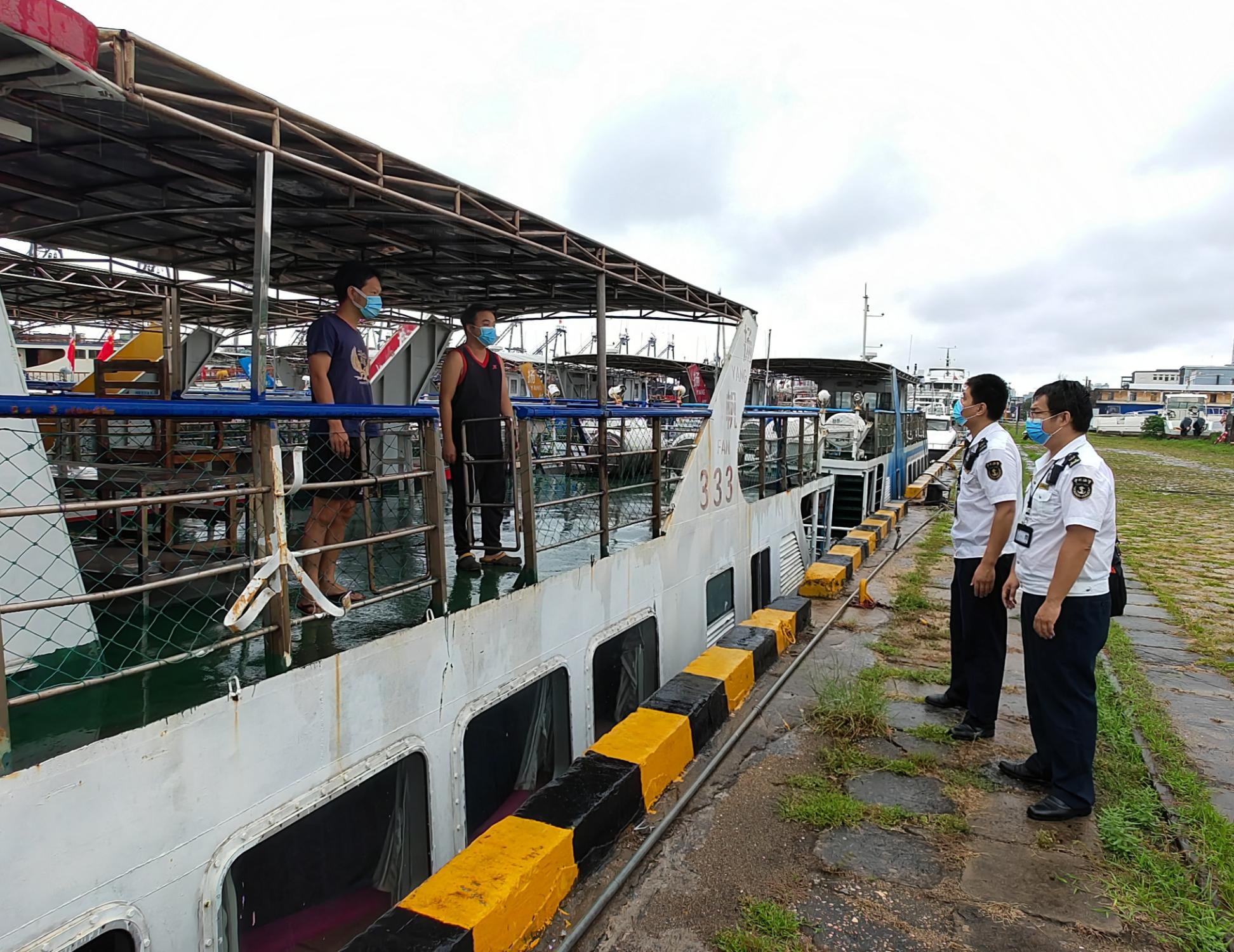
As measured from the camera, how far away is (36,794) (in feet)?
6.48

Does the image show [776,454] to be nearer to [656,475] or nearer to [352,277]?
[656,475]

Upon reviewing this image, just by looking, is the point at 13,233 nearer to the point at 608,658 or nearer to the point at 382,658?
the point at 382,658

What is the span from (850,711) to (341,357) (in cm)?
354

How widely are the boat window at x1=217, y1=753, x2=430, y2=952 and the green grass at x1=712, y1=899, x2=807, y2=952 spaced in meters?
1.32

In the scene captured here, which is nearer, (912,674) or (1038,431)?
(1038,431)

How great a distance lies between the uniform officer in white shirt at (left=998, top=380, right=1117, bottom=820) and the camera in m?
3.35

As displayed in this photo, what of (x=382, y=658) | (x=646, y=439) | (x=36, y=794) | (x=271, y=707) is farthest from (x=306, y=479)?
(x=646, y=439)

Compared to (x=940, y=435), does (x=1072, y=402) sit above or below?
above

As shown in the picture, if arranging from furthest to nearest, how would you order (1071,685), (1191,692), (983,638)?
1. (1191,692)
2. (983,638)
3. (1071,685)

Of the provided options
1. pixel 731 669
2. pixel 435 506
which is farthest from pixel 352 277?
pixel 731 669

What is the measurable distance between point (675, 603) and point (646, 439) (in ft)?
15.3

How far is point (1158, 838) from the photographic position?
338cm

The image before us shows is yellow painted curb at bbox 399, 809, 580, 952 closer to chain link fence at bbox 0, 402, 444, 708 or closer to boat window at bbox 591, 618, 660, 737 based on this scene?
chain link fence at bbox 0, 402, 444, 708

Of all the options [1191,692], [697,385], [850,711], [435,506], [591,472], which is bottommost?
[1191,692]
